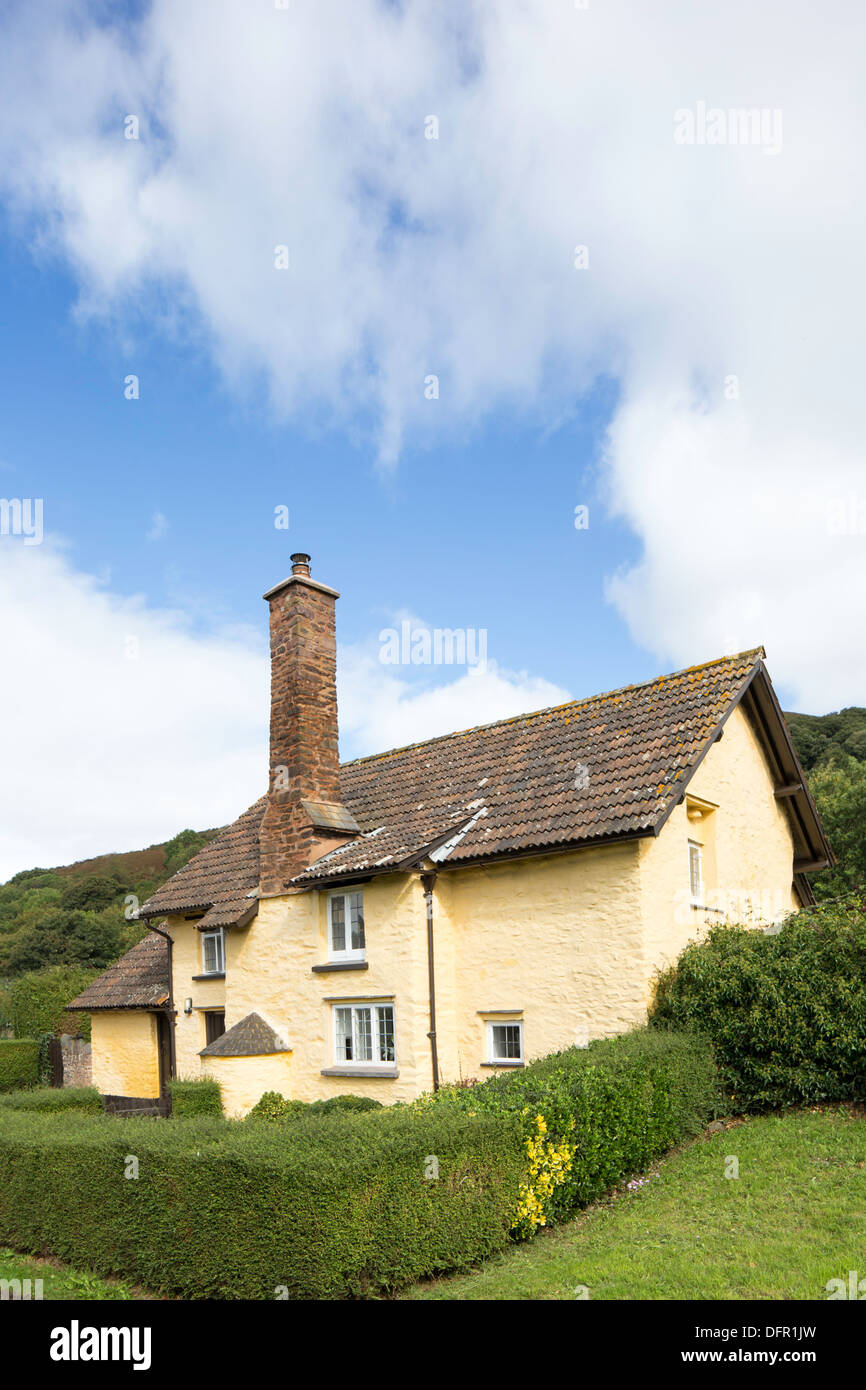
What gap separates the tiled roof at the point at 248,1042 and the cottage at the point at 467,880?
0.13 ft

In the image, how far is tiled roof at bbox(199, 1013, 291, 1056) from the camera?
17250mm

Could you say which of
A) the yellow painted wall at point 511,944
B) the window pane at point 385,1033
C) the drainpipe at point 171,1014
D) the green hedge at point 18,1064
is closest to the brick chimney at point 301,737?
the yellow painted wall at point 511,944

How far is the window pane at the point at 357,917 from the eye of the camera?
1686 cm

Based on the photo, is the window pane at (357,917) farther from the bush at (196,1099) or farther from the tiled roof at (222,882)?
the bush at (196,1099)

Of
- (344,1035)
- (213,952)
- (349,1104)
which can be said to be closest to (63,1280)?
(349,1104)

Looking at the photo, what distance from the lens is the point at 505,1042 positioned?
51.5 ft

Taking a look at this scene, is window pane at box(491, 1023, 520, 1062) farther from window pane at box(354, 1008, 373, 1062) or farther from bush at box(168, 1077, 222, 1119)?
bush at box(168, 1077, 222, 1119)

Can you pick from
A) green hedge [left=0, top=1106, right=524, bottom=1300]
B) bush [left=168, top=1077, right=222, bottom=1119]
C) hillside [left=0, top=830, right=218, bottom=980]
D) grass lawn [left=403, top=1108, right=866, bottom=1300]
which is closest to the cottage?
bush [left=168, top=1077, right=222, bottom=1119]

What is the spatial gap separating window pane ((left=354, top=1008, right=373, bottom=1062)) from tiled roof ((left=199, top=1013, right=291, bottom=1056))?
1.75m

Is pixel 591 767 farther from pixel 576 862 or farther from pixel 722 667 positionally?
pixel 722 667

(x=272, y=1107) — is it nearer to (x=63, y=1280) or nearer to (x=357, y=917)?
(x=357, y=917)

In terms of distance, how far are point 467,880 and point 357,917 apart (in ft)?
7.05

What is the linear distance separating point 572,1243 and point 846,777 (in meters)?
38.8
